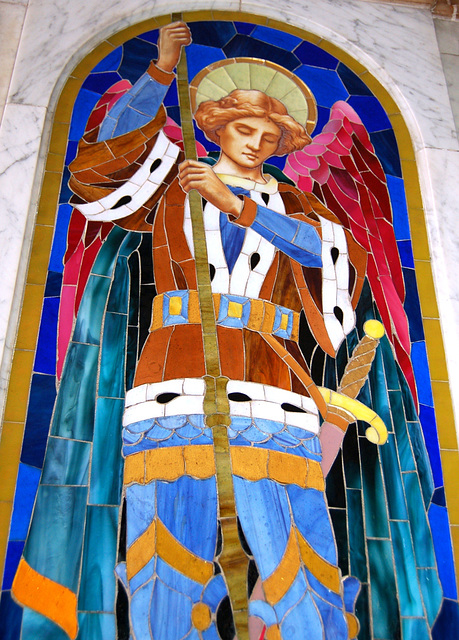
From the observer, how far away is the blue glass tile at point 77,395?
11.9 feet

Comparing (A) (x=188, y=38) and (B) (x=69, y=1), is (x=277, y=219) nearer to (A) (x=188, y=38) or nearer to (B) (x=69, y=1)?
(A) (x=188, y=38)

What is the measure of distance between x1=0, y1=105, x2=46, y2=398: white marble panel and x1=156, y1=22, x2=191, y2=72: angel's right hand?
2.89 feet

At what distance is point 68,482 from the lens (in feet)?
11.4

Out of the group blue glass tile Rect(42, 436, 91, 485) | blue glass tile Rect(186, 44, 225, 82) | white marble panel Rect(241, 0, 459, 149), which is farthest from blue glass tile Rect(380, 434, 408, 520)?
blue glass tile Rect(186, 44, 225, 82)

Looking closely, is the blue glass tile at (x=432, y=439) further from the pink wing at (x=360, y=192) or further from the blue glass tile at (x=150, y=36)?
the blue glass tile at (x=150, y=36)

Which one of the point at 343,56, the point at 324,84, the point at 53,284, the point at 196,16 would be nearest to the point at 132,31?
the point at 196,16

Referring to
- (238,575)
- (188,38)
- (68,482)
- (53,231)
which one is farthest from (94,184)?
(238,575)

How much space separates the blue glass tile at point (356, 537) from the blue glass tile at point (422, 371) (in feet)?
2.35

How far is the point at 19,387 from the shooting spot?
146 inches

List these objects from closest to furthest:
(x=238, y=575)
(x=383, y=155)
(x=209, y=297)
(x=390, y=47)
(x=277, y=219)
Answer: (x=238, y=575)
(x=209, y=297)
(x=277, y=219)
(x=383, y=155)
(x=390, y=47)

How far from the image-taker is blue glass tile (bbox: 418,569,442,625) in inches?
137

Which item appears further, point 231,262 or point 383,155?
point 383,155

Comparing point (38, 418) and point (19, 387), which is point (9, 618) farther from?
point (19, 387)

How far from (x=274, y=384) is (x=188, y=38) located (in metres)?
2.56
